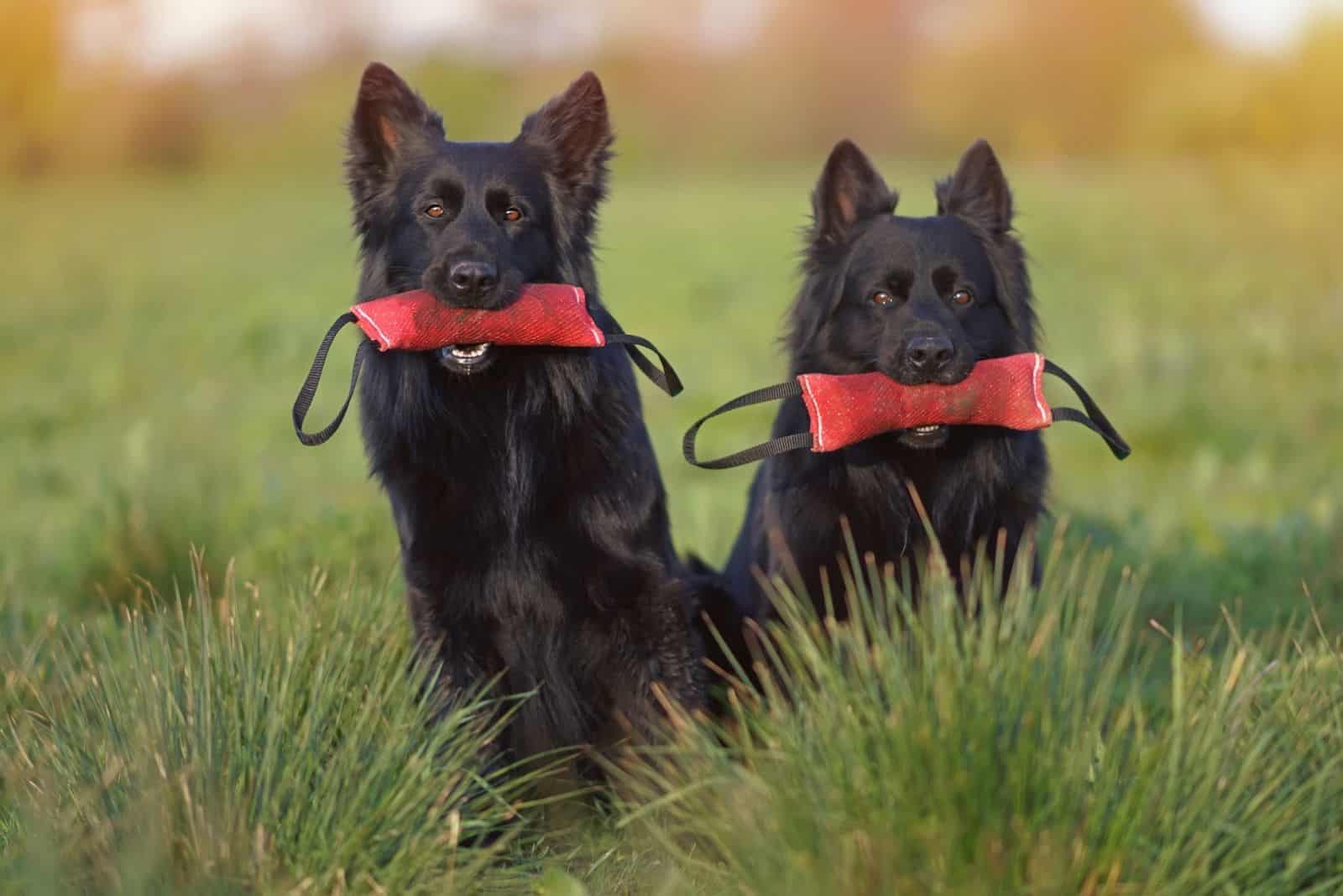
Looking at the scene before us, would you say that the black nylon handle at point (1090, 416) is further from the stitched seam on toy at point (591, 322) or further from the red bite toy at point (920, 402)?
the stitched seam on toy at point (591, 322)

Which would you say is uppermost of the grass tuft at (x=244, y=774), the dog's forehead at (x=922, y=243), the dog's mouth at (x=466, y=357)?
the dog's forehead at (x=922, y=243)

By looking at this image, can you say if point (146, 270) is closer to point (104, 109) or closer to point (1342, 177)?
point (104, 109)

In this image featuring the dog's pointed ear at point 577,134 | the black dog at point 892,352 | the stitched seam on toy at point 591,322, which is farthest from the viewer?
A: the black dog at point 892,352

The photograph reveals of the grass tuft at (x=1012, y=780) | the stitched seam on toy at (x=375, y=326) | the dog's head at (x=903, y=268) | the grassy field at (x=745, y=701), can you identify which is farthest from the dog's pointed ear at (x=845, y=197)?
the grass tuft at (x=1012, y=780)

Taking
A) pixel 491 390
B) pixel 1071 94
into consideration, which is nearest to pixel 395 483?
pixel 491 390

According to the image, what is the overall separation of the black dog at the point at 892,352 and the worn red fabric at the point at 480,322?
0.89 metres

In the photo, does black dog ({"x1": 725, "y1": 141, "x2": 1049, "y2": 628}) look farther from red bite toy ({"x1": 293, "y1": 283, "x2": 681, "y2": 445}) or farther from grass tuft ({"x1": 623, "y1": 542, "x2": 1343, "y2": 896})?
grass tuft ({"x1": 623, "y1": 542, "x2": 1343, "y2": 896})

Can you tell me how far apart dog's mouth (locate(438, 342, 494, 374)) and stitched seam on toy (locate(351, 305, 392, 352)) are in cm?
18

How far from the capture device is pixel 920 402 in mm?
4078

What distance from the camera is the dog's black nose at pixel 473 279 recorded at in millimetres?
3689

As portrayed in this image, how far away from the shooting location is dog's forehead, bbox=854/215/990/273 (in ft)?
14.4

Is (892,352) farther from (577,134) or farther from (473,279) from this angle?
(473,279)

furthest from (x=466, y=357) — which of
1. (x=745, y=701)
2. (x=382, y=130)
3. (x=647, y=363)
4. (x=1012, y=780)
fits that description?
(x=1012, y=780)

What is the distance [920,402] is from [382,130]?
1840 millimetres
